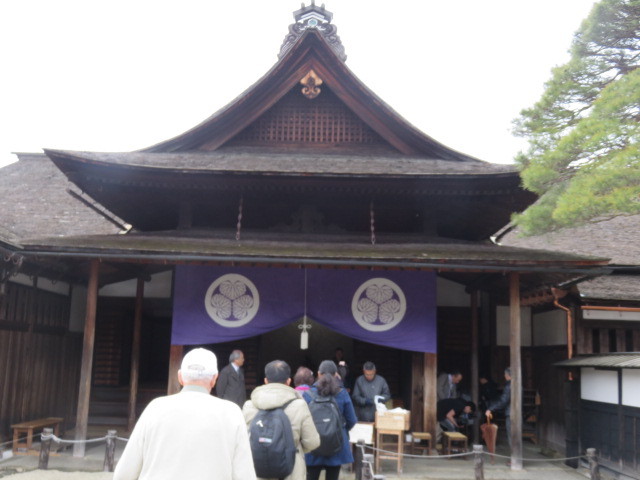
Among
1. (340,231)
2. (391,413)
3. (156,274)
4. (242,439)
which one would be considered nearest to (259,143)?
(340,231)

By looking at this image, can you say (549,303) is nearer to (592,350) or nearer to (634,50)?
(592,350)

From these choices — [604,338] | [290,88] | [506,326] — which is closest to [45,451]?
[290,88]

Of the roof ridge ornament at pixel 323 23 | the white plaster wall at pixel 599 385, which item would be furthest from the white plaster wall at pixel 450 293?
the roof ridge ornament at pixel 323 23

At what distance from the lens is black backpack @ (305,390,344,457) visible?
5.92 meters

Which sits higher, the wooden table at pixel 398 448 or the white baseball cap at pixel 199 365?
the white baseball cap at pixel 199 365

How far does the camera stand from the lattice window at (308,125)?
12453mm

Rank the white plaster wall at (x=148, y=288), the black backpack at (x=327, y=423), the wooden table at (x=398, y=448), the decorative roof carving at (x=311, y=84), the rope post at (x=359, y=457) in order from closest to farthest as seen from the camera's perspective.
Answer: the black backpack at (x=327, y=423) < the rope post at (x=359, y=457) < the wooden table at (x=398, y=448) < the decorative roof carving at (x=311, y=84) < the white plaster wall at (x=148, y=288)

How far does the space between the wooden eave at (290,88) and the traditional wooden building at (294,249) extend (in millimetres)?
29

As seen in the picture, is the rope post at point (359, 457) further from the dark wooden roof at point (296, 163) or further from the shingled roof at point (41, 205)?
the shingled roof at point (41, 205)

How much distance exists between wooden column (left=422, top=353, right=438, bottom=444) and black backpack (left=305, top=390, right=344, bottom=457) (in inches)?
181

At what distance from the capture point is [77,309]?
13312 millimetres

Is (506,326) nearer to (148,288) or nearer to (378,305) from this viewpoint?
(378,305)

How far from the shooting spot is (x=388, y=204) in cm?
1132

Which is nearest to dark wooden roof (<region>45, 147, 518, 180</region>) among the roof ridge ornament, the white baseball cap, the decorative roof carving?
the decorative roof carving
